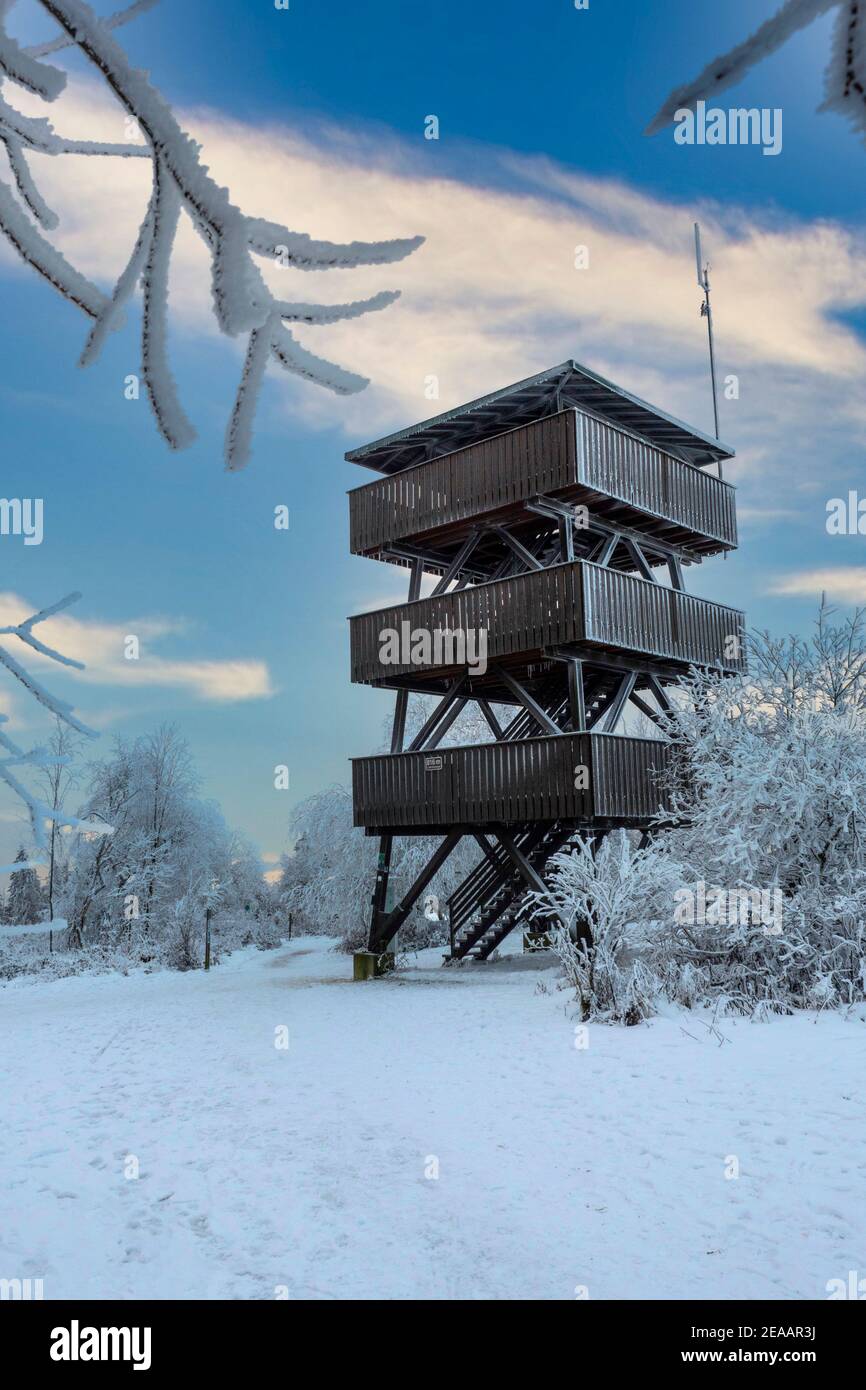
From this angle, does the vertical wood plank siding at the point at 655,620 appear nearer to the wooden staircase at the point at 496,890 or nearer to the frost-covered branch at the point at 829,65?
the wooden staircase at the point at 496,890

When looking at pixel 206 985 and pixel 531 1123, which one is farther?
pixel 206 985

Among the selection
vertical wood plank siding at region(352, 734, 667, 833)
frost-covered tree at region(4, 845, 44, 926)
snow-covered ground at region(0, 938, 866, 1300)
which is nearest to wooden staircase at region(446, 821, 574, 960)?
vertical wood plank siding at region(352, 734, 667, 833)

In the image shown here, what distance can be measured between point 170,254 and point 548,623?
18272 mm

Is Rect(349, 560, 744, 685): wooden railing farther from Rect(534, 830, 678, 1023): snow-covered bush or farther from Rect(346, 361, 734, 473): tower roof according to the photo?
Rect(534, 830, 678, 1023): snow-covered bush

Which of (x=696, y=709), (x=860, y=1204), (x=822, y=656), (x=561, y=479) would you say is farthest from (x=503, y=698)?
(x=860, y=1204)

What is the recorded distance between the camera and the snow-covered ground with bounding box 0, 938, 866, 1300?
5.79m

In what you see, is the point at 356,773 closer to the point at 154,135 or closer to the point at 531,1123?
the point at 531,1123

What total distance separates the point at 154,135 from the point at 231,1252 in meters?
6.22

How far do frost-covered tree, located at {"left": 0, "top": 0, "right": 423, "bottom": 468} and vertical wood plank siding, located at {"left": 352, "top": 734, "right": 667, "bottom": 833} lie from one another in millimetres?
17496

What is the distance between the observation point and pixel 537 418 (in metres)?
23.0

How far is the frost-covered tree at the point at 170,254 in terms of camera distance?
1324 millimetres

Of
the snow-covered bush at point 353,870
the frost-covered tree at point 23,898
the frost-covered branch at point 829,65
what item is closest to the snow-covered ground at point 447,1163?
the frost-covered branch at point 829,65

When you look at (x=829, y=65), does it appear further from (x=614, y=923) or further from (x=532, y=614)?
(x=532, y=614)
